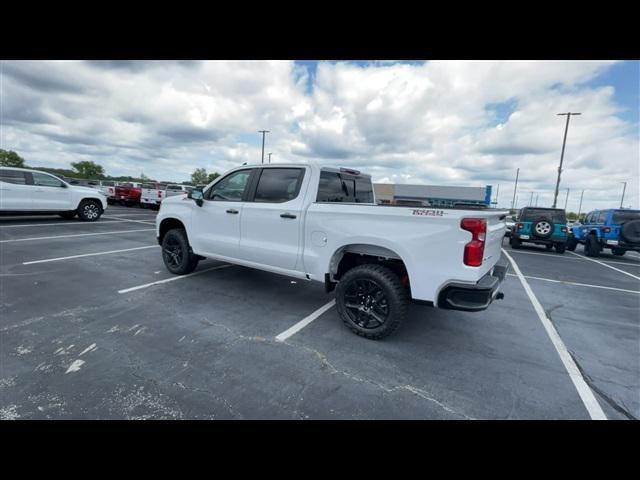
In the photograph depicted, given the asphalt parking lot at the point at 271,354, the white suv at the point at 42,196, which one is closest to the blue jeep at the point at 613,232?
the asphalt parking lot at the point at 271,354

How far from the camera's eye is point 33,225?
10.1 meters

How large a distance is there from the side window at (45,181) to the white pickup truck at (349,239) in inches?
344

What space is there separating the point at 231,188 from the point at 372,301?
9.37 ft

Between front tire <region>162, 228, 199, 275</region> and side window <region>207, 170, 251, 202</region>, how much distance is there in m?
1.00

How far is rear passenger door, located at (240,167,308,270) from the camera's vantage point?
3.93 m

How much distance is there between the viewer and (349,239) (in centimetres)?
344

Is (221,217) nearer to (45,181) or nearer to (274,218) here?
(274,218)

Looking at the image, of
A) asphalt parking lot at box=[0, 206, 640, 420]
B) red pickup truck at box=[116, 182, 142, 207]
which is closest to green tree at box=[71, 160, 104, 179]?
red pickup truck at box=[116, 182, 142, 207]

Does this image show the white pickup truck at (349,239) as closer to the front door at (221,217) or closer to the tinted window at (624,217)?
the front door at (221,217)

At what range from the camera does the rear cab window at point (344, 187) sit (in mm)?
4059

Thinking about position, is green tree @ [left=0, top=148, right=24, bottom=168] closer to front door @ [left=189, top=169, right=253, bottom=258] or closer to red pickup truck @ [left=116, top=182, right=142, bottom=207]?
red pickup truck @ [left=116, top=182, right=142, bottom=207]

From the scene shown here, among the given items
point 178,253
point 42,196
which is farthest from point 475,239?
point 42,196

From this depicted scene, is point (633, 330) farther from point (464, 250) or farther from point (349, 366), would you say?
point (349, 366)
